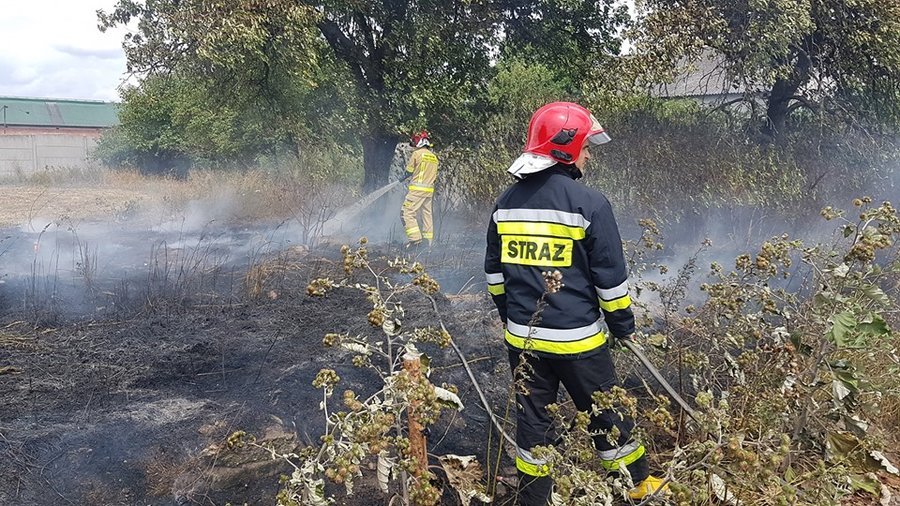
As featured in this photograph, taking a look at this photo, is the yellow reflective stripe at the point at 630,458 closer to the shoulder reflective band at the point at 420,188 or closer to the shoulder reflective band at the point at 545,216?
the shoulder reflective band at the point at 545,216

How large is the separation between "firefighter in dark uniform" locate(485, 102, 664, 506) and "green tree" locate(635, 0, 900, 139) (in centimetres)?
628

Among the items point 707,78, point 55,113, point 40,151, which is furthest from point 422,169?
point 55,113

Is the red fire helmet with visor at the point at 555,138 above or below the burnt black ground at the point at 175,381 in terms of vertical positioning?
above

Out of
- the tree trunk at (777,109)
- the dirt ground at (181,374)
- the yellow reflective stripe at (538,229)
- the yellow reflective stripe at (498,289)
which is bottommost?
the dirt ground at (181,374)

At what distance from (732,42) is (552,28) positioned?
2.87 metres

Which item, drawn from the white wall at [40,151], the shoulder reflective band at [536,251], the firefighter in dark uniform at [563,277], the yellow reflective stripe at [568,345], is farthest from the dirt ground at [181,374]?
the white wall at [40,151]

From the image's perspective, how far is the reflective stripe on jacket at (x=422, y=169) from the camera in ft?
30.1

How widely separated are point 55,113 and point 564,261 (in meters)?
50.1

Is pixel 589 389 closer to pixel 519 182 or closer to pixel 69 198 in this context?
pixel 519 182

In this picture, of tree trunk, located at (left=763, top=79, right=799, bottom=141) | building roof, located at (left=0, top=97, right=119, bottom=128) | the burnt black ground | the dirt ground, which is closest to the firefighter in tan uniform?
the dirt ground

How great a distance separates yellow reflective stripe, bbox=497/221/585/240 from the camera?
8.46 feet

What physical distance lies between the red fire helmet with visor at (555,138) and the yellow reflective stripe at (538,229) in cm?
20

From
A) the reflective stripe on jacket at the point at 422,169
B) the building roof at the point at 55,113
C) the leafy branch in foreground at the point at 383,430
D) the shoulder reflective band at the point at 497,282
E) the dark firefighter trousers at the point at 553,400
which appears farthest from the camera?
the building roof at the point at 55,113

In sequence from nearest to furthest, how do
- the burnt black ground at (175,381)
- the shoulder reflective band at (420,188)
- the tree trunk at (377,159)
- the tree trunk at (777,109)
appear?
1. the burnt black ground at (175,381)
2. the shoulder reflective band at (420,188)
3. the tree trunk at (777,109)
4. the tree trunk at (377,159)
